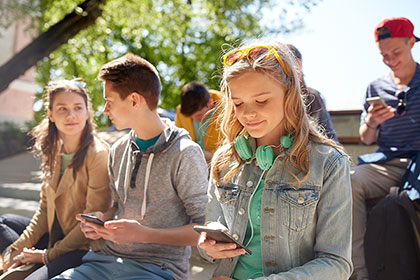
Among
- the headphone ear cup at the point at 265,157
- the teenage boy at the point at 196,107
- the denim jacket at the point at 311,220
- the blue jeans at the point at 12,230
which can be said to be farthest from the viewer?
the teenage boy at the point at 196,107

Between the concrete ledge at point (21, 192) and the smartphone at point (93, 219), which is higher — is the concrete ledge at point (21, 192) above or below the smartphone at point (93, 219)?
below

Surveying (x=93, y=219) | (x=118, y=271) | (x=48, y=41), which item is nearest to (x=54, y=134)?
(x=93, y=219)

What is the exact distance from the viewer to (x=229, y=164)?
72.7 inches

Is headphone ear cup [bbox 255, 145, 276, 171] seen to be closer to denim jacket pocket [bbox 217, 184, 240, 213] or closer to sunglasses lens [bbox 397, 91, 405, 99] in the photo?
denim jacket pocket [bbox 217, 184, 240, 213]

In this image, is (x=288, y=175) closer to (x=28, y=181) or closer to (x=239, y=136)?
(x=239, y=136)

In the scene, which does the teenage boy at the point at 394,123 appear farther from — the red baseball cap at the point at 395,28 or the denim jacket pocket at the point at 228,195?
the denim jacket pocket at the point at 228,195

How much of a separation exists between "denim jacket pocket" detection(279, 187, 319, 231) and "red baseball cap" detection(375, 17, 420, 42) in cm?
228

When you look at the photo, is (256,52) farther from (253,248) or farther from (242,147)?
(253,248)

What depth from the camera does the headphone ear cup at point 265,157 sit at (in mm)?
1653

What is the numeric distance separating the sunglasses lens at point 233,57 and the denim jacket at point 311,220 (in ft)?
1.53

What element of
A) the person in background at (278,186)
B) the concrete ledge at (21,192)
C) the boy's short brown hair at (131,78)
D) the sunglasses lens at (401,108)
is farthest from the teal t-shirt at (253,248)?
the concrete ledge at (21,192)

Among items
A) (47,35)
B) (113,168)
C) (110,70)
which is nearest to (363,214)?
(113,168)

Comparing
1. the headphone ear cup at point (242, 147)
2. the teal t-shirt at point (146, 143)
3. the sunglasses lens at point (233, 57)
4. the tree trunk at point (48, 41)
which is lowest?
the teal t-shirt at point (146, 143)

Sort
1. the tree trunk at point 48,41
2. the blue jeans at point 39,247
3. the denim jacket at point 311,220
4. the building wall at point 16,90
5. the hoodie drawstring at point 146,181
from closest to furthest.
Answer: the denim jacket at point 311,220, the hoodie drawstring at point 146,181, the blue jeans at point 39,247, the tree trunk at point 48,41, the building wall at point 16,90
